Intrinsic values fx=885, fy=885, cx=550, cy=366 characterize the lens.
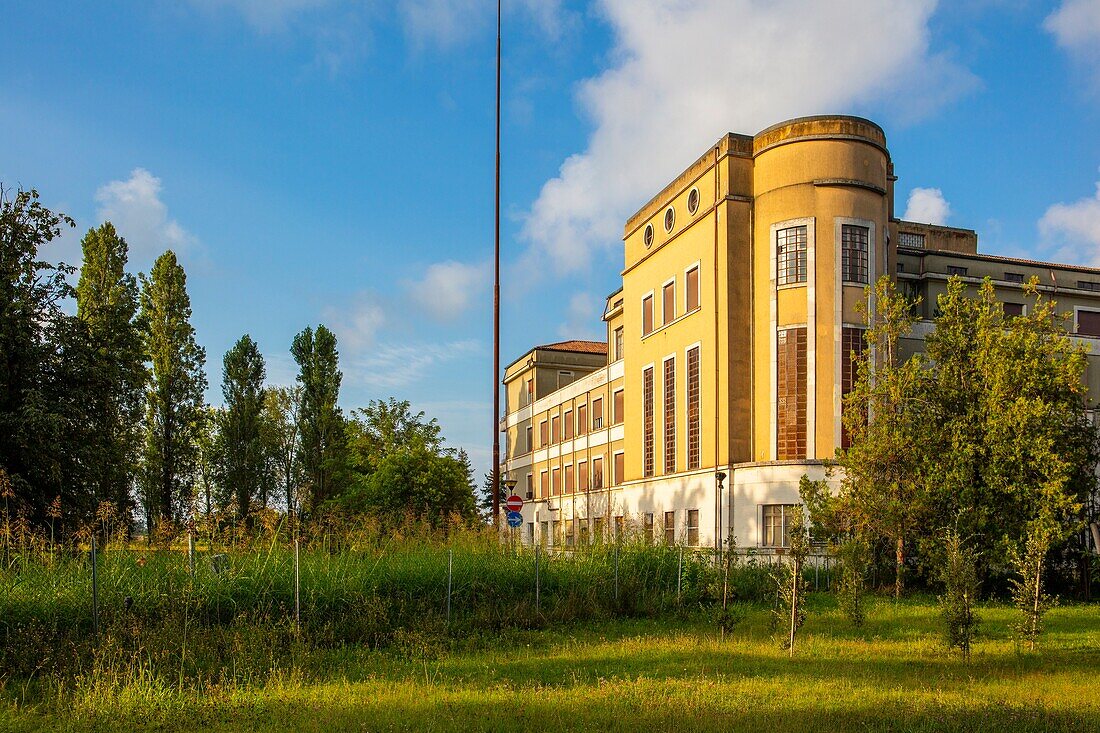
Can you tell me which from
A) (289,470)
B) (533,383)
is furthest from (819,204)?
(289,470)

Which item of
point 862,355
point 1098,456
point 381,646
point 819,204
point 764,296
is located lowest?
point 381,646

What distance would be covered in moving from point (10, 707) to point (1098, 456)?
90.0 feet

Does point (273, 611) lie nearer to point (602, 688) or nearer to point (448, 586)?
point (448, 586)

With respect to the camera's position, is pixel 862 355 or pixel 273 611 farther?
pixel 862 355

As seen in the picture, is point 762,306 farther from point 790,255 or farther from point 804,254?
point 804,254

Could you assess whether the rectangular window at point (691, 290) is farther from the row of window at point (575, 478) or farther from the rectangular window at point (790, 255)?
the row of window at point (575, 478)

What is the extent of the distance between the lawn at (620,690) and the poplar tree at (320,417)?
42303 millimetres

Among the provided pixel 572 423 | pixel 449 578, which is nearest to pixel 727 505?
pixel 449 578

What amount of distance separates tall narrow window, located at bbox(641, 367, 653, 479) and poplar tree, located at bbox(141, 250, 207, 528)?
73.1 feet

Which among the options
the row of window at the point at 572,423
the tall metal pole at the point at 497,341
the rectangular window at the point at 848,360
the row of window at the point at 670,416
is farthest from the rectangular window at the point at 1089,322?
the tall metal pole at the point at 497,341

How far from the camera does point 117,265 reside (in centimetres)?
3872

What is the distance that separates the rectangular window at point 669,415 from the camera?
4012 cm

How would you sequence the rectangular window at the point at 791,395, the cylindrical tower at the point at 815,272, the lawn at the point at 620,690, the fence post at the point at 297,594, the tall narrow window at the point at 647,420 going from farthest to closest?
the tall narrow window at the point at 647,420, the rectangular window at the point at 791,395, the cylindrical tower at the point at 815,272, the fence post at the point at 297,594, the lawn at the point at 620,690

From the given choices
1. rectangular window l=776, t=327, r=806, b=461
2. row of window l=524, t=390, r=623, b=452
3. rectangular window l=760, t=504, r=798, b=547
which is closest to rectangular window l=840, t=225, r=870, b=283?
rectangular window l=776, t=327, r=806, b=461
